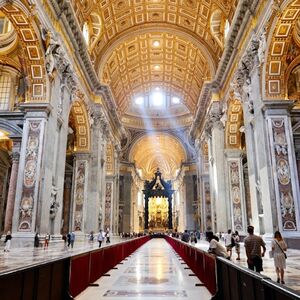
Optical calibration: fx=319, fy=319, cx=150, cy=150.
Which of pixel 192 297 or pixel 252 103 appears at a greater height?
pixel 252 103

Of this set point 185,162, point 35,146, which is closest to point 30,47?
point 35,146

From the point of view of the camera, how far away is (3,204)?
747 inches

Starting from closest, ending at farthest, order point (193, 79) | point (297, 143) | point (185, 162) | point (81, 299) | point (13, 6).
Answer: point (81, 299) → point (13, 6) → point (297, 143) → point (193, 79) → point (185, 162)

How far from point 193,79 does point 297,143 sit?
1312 centimetres

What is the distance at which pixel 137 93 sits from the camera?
3041cm

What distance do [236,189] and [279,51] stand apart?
27.0 feet

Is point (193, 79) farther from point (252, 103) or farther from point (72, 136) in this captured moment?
point (252, 103)

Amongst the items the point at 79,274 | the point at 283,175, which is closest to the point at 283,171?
the point at 283,175

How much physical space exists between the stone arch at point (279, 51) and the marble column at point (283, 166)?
0.58 meters

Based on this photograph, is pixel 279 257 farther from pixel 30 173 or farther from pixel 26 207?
pixel 30 173

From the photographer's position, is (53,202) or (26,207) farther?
(53,202)

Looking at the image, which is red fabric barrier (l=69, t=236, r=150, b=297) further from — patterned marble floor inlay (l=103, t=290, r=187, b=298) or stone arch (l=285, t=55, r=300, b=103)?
stone arch (l=285, t=55, r=300, b=103)

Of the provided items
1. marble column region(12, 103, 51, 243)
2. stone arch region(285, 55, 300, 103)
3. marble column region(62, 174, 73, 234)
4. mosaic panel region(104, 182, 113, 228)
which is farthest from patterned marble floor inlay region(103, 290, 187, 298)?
mosaic panel region(104, 182, 113, 228)

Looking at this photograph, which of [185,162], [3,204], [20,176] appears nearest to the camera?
[20,176]
